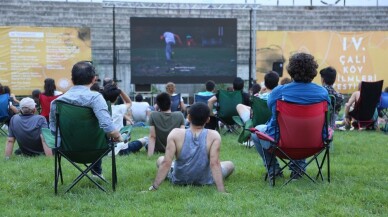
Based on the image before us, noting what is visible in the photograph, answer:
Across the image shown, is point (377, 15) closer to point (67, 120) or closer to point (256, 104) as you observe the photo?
point (256, 104)

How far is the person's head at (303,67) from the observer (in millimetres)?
4355

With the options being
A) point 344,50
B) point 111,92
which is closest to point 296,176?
point 111,92

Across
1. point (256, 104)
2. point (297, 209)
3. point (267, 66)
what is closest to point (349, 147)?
point (256, 104)

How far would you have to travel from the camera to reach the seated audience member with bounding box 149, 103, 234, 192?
412 cm

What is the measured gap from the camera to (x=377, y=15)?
21.4 meters

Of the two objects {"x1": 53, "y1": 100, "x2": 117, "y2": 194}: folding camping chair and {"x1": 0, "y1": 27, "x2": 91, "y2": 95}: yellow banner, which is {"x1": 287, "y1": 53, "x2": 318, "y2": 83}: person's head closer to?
{"x1": 53, "y1": 100, "x2": 117, "y2": 194}: folding camping chair

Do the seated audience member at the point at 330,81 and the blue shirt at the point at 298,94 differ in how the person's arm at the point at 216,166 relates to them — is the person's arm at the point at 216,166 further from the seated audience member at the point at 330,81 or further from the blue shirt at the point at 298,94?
the seated audience member at the point at 330,81

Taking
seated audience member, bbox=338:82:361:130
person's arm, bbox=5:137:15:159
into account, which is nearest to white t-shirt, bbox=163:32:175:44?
seated audience member, bbox=338:82:361:130

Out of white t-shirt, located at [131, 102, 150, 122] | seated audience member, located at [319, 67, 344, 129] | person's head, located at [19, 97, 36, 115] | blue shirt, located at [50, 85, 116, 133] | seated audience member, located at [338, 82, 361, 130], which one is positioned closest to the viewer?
blue shirt, located at [50, 85, 116, 133]

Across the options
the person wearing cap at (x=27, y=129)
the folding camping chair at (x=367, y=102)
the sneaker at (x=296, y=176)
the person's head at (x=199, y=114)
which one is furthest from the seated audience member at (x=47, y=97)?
the folding camping chair at (x=367, y=102)

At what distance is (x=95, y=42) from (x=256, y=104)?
530 inches

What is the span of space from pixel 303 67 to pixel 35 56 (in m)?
14.0

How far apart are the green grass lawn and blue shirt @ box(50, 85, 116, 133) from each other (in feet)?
1.72

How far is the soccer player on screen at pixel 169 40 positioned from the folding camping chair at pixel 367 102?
8403 millimetres
